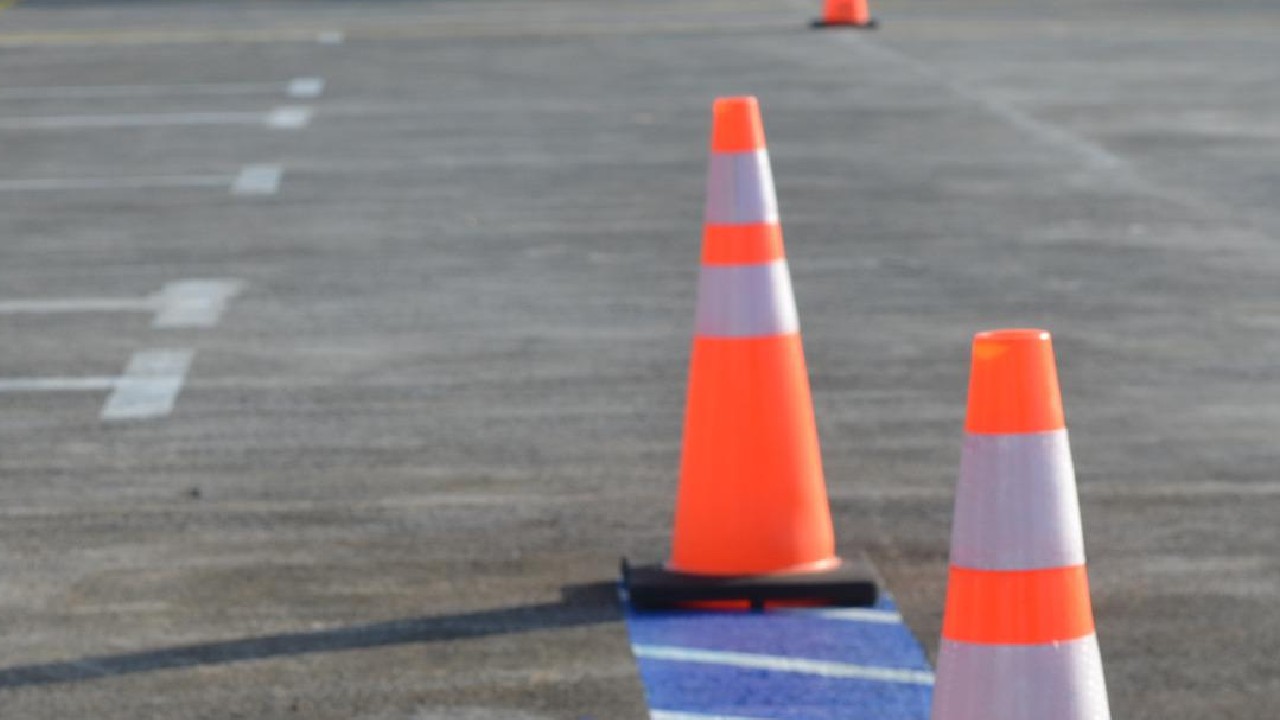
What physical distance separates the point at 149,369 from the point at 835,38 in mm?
16767

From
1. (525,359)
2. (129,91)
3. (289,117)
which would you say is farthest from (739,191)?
(129,91)

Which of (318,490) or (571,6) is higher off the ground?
(318,490)

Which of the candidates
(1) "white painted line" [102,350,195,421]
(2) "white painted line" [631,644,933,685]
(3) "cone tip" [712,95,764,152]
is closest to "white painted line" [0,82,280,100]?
(1) "white painted line" [102,350,195,421]

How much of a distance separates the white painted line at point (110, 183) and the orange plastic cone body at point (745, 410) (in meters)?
8.71

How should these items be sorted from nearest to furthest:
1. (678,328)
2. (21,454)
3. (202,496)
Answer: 1. (202,496)
2. (21,454)
3. (678,328)

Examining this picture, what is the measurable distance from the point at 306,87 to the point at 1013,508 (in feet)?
54.9

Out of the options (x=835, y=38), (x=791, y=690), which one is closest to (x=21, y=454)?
(x=791, y=690)

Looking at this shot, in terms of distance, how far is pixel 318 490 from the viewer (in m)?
7.20

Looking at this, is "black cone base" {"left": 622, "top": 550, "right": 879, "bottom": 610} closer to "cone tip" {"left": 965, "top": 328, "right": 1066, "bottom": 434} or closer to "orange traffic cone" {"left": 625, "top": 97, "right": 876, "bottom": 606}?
"orange traffic cone" {"left": 625, "top": 97, "right": 876, "bottom": 606}

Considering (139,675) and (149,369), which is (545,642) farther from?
(149,369)

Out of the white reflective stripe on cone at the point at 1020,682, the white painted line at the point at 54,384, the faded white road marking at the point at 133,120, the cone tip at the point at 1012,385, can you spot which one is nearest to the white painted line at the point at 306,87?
the faded white road marking at the point at 133,120

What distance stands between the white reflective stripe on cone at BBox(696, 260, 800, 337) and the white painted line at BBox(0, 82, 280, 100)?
14.2 metres

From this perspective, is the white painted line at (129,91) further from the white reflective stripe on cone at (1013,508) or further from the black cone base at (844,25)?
the white reflective stripe on cone at (1013,508)

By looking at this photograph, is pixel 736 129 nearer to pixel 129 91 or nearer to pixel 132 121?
pixel 132 121
